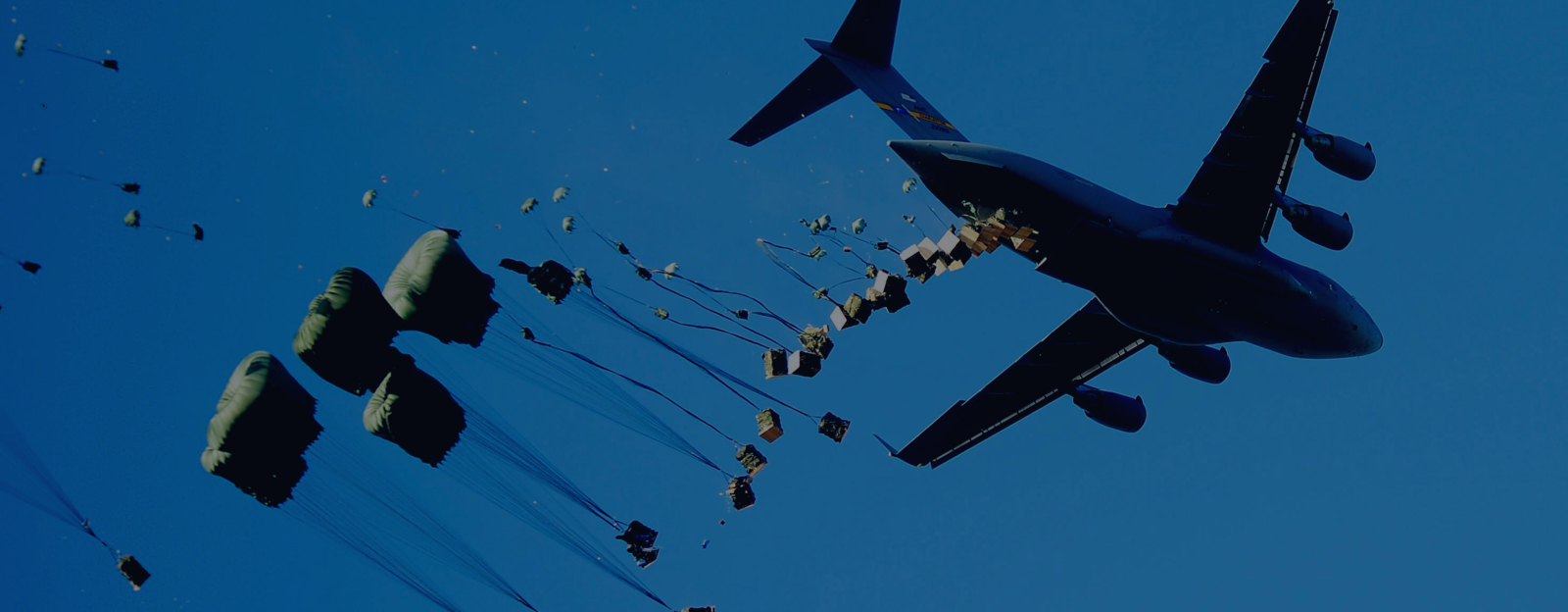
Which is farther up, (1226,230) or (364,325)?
(1226,230)

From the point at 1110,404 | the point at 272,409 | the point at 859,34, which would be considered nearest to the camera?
the point at 272,409

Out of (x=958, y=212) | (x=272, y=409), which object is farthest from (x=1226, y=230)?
(x=272, y=409)

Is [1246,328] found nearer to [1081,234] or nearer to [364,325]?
[1081,234]

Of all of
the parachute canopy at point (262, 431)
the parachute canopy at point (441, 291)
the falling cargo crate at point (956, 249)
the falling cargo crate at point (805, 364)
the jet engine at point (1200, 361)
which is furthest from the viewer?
the jet engine at point (1200, 361)

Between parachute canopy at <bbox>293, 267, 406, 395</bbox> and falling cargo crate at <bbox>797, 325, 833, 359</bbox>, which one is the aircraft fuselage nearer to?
falling cargo crate at <bbox>797, 325, 833, 359</bbox>

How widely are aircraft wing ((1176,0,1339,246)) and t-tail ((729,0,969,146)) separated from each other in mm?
4429

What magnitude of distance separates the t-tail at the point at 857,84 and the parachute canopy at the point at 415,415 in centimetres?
668

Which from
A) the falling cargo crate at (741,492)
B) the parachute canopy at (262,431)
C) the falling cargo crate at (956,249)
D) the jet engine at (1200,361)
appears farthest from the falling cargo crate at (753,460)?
the jet engine at (1200,361)

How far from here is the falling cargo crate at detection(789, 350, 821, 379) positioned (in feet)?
57.7

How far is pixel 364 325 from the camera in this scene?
15.8 meters

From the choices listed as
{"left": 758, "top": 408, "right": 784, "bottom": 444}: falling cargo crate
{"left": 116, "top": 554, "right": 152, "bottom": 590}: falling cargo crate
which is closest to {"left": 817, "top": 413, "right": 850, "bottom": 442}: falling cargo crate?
{"left": 758, "top": 408, "right": 784, "bottom": 444}: falling cargo crate

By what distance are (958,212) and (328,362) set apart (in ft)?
32.4

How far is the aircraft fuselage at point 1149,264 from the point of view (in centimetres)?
1559

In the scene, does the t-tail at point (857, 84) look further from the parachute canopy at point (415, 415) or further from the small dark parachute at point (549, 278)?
the parachute canopy at point (415, 415)
